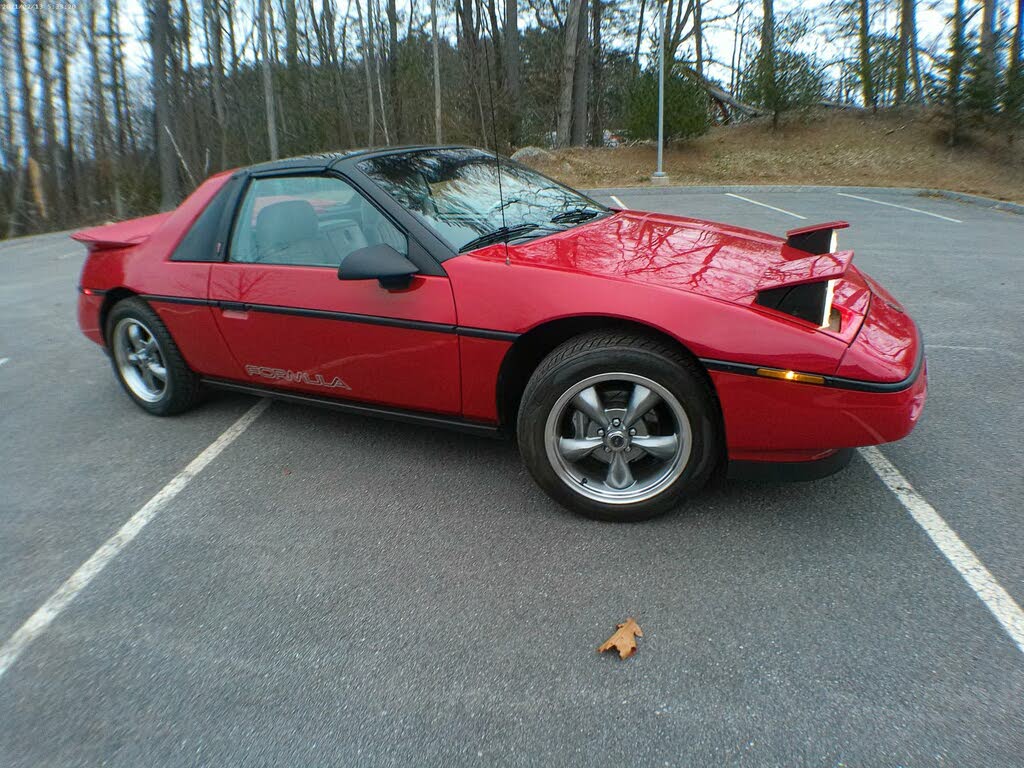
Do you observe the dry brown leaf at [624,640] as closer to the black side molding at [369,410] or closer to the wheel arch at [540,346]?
the wheel arch at [540,346]

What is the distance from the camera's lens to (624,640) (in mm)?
2314

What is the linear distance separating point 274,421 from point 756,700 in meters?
3.00

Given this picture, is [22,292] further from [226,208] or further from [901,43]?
[901,43]

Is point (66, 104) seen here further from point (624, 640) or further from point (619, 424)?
point (624, 640)

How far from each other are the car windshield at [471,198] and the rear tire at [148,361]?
61.3 inches

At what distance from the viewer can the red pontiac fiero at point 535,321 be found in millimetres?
2639

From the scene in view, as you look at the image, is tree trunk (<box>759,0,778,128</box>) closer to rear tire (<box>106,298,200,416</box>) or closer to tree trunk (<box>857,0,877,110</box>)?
tree trunk (<box>857,0,877,110</box>)

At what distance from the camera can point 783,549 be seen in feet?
9.00

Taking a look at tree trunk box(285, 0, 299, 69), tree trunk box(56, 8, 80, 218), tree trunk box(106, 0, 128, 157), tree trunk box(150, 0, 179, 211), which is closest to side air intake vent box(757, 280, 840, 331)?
tree trunk box(150, 0, 179, 211)

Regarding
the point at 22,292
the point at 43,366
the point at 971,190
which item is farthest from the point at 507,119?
the point at 43,366

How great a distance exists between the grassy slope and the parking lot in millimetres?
18178

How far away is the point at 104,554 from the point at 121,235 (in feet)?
7.04

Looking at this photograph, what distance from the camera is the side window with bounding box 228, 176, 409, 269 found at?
11.0 feet

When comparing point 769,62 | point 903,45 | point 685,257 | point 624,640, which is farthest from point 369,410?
point 903,45
